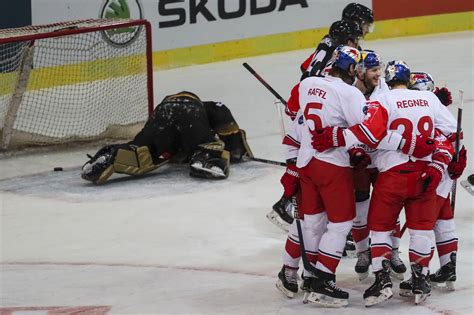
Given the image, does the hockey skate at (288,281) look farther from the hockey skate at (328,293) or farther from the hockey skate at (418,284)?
the hockey skate at (418,284)

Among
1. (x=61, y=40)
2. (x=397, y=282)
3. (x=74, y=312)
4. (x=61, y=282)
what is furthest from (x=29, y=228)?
(x=61, y=40)

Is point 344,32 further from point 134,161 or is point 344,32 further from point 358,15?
point 134,161

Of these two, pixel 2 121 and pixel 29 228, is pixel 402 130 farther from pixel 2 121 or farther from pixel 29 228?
pixel 2 121

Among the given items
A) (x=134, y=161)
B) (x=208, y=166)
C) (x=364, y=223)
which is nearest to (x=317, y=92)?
(x=364, y=223)

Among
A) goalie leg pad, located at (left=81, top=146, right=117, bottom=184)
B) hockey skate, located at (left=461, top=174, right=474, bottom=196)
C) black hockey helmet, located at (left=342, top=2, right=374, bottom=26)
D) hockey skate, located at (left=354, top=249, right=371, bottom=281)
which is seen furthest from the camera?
goalie leg pad, located at (left=81, top=146, right=117, bottom=184)

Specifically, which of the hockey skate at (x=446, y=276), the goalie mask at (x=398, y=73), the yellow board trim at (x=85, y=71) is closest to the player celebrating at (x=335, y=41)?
the goalie mask at (x=398, y=73)

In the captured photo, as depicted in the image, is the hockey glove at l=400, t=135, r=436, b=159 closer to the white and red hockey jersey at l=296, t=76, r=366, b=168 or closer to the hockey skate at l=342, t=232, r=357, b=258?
the white and red hockey jersey at l=296, t=76, r=366, b=168

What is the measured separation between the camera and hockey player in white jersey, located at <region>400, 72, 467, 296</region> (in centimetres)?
577

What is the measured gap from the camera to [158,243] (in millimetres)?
6727

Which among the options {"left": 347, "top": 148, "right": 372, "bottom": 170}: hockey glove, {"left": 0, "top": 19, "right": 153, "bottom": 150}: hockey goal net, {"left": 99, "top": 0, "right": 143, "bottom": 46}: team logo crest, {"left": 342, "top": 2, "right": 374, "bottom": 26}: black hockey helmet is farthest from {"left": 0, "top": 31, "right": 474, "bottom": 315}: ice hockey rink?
{"left": 99, "top": 0, "right": 143, "bottom": 46}: team logo crest

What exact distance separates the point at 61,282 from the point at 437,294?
167 centimetres

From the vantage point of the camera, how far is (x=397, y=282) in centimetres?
600

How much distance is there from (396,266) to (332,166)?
64 cm

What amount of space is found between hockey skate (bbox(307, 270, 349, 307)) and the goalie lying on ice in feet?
7.84
